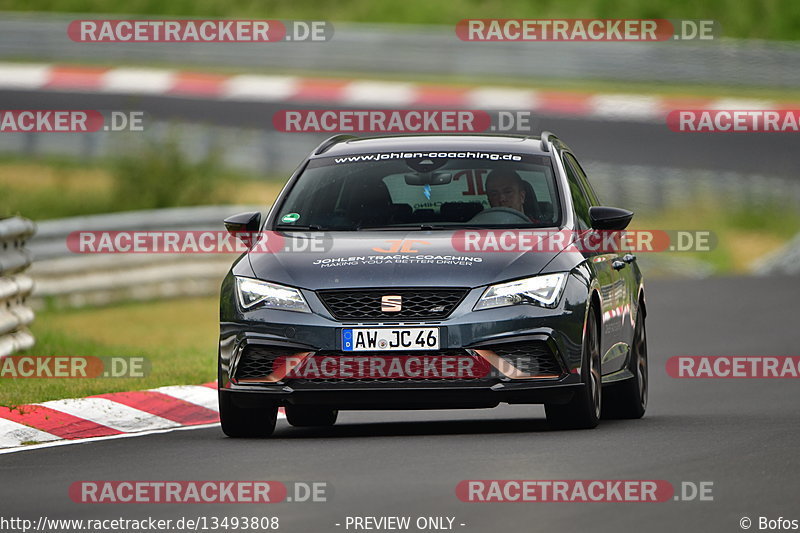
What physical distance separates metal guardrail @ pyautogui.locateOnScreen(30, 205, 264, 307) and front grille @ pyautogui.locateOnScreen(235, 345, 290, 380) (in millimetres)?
10384

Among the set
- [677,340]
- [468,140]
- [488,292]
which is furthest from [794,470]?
[677,340]

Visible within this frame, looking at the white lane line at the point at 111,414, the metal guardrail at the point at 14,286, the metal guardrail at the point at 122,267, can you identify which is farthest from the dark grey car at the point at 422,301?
the metal guardrail at the point at 122,267

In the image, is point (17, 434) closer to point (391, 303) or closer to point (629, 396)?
point (391, 303)

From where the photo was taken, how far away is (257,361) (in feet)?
35.4

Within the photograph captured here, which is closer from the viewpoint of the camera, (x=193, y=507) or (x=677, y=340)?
(x=193, y=507)

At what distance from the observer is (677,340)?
18609 mm

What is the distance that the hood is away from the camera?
10.6 metres

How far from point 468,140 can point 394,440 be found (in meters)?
2.41

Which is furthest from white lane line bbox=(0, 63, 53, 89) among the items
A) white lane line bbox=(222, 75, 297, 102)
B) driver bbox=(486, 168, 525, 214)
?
driver bbox=(486, 168, 525, 214)

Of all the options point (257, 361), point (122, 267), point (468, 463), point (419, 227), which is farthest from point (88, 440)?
point (122, 267)

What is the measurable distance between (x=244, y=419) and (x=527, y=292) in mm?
1791

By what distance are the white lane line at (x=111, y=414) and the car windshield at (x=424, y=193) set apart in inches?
59.5

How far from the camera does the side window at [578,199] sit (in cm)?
1181

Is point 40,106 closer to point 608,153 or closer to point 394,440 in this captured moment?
point 608,153
